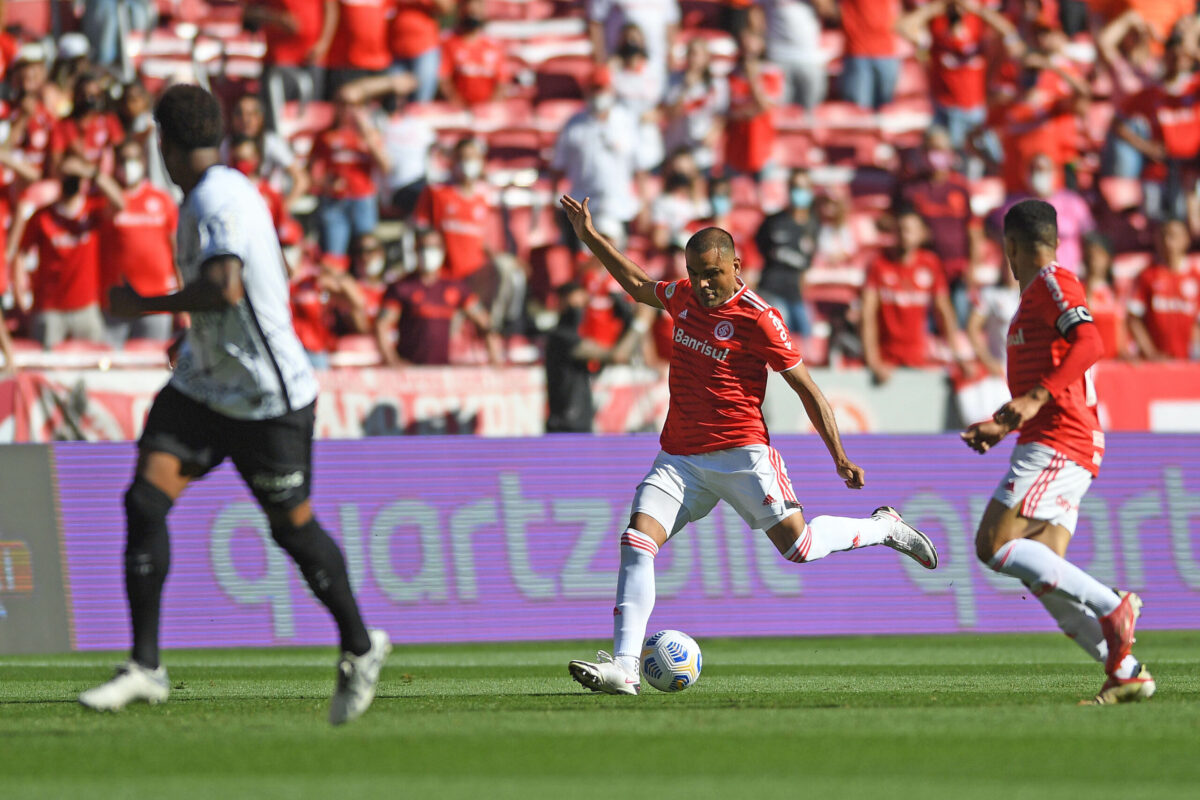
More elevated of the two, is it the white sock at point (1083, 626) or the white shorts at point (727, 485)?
the white shorts at point (727, 485)

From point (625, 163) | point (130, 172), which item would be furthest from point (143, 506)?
point (625, 163)

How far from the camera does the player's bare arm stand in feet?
21.1

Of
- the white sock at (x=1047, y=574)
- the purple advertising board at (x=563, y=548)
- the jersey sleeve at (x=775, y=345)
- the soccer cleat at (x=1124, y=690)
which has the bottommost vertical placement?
the purple advertising board at (x=563, y=548)

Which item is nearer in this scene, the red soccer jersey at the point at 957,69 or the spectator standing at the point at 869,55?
the spectator standing at the point at 869,55

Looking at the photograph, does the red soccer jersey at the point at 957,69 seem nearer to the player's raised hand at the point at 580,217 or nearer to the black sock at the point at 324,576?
the player's raised hand at the point at 580,217

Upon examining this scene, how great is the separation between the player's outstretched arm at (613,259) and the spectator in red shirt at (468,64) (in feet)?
32.4

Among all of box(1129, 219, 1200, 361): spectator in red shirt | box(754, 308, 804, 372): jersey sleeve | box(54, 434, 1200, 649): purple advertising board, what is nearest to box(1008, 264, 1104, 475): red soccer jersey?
box(754, 308, 804, 372): jersey sleeve

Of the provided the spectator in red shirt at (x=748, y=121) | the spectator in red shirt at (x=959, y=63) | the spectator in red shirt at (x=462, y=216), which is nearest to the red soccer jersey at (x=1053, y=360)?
the spectator in red shirt at (x=462, y=216)

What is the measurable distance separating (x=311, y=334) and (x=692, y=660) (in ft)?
26.8

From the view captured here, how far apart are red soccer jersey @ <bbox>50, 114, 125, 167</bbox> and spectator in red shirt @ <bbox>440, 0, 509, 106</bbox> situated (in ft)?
12.4

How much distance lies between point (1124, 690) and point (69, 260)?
1085 cm

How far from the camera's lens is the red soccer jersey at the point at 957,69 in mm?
19500

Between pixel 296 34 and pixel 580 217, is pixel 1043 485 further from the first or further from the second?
pixel 296 34

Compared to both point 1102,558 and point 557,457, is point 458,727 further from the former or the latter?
point 1102,558
